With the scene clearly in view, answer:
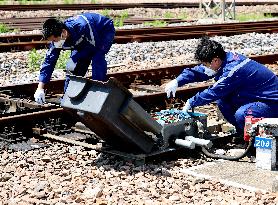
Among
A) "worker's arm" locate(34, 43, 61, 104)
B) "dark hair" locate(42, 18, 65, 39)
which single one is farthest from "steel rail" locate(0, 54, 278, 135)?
"dark hair" locate(42, 18, 65, 39)

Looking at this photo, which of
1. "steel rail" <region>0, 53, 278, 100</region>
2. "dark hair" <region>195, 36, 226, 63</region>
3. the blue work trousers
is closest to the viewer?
"dark hair" <region>195, 36, 226, 63</region>

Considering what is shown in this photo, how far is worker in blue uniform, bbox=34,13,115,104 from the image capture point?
6688 mm

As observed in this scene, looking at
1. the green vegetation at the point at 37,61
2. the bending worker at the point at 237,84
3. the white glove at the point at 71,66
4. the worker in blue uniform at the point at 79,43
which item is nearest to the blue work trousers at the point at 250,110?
the bending worker at the point at 237,84

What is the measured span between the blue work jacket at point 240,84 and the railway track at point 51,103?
1911 millimetres

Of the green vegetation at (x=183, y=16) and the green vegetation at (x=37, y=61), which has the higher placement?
the green vegetation at (x=37, y=61)

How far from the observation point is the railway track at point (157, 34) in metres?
14.2

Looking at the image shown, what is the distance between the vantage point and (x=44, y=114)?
7695 mm

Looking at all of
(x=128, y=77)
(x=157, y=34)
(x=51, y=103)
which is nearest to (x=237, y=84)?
(x=51, y=103)

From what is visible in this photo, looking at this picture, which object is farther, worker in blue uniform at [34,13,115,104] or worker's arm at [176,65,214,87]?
worker's arm at [176,65,214,87]

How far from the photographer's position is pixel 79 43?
23.1ft

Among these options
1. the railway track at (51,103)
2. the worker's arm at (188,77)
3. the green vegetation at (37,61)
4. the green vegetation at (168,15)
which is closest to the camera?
the worker's arm at (188,77)

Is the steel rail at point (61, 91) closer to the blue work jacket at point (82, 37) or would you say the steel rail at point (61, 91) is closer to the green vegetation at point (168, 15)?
the blue work jacket at point (82, 37)

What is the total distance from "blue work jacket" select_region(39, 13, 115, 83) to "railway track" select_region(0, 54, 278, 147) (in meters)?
0.68

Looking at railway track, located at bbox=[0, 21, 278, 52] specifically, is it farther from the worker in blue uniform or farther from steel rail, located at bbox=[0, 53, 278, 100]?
the worker in blue uniform
